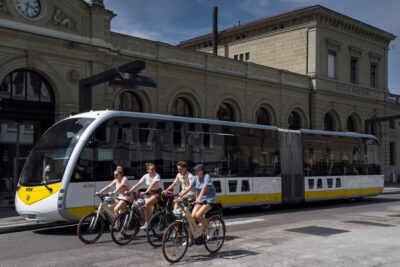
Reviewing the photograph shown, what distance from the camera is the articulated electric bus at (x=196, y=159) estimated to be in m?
12.5

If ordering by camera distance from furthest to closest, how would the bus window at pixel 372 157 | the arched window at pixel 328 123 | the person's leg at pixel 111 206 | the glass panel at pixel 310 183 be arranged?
1. the arched window at pixel 328 123
2. the bus window at pixel 372 157
3. the glass panel at pixel 310 183
4. the person's leg at pixel 111 206

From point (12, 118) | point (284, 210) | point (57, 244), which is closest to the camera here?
point (57, 244)

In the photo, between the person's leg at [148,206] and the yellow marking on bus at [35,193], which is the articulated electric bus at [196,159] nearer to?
the yellow marking on bus at [35,193]

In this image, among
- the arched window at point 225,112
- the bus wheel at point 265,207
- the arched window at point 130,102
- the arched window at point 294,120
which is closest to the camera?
the bus wheel at point 265,207

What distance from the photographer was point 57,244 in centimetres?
1079

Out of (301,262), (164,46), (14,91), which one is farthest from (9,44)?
(301,262)

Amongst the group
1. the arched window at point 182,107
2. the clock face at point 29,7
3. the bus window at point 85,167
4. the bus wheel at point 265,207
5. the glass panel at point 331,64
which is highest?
the glass panel at point 331,64

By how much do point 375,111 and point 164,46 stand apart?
24069mm

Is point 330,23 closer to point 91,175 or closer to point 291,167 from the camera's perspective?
point 291,167

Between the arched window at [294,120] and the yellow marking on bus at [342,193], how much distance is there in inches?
464

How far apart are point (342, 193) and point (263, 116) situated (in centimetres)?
1237

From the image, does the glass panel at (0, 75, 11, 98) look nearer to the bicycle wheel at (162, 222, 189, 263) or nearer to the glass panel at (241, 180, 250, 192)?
the glass panel at (241, 180, 250, 192)

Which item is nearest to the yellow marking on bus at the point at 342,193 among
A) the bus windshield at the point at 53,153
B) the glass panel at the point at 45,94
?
the bus windshield at the point at 53,153

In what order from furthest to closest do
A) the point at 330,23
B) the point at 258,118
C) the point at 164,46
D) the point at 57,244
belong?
the point at 330,23, the point at 258,118, the point at 164,46, the point at 57,244
